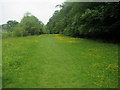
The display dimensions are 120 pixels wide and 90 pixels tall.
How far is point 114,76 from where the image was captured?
515 cm

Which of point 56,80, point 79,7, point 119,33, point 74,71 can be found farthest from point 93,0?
→ point 56,80

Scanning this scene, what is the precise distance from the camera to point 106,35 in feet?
61.5

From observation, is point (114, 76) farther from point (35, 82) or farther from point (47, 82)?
point (35, 82)

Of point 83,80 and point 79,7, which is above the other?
point 79,7

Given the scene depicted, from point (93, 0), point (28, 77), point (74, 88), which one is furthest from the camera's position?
point (93, 0)

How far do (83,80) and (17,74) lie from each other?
2.63 m

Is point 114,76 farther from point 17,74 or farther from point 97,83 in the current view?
point 17,74

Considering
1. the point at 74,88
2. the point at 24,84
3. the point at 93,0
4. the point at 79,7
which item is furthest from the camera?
the point at 79,7

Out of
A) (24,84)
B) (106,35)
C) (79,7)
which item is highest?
(79,7)

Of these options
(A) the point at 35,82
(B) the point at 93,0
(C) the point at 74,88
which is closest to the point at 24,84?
(A) the point at 35,82

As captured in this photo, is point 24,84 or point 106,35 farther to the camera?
point 106,35

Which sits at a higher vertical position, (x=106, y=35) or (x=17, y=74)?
(x=106, y=35)

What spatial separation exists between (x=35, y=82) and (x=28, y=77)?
581 mm

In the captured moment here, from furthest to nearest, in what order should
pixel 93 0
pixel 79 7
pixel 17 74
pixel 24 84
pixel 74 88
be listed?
pixel 79 7 < pixel 93 0 < pixel 17 74 < pixel 24 84 < pixel 74 88
